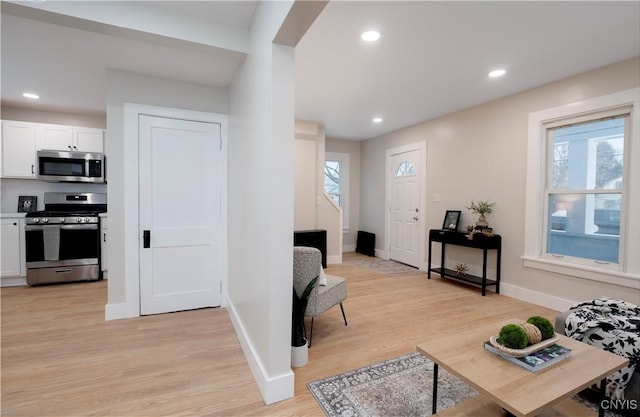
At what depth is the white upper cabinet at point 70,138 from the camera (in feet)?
13.4

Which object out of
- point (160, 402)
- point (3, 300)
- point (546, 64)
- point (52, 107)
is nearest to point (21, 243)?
point (3, 300)

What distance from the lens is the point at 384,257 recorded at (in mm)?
6090

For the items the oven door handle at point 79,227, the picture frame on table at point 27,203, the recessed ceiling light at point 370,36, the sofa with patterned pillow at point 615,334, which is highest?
the recessed ceiling light at point 370,36

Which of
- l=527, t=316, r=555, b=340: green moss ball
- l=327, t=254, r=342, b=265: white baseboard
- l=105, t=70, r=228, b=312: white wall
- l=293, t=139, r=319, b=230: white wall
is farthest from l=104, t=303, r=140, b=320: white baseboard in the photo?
l=527, t=316, r=555, b=340: green moss ball

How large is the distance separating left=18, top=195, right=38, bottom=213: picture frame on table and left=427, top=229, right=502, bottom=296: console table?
600 centimetres

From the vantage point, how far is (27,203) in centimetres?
423

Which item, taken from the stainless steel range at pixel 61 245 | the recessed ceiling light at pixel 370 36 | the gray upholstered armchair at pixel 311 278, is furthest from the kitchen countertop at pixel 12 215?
the recessed ceiling light at pixel 370 36

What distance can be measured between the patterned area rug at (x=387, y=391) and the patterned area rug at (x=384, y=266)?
280 centimetres

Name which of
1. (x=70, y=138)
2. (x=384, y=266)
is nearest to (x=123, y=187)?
(x=70, y=138)

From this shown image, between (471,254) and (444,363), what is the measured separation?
333 cm

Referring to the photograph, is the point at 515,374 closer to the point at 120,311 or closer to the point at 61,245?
the point at 120,311

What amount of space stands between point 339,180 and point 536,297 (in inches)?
168

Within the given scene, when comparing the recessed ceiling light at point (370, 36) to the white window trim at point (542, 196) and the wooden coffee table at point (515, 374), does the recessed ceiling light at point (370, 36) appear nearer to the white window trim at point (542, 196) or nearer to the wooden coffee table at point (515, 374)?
the wooden coffee table at point (515, 374)

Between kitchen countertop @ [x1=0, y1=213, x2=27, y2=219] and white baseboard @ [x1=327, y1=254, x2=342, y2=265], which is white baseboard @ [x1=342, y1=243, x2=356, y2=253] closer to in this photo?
white baseboard @ [x1=327, y1=254, x2=342, y2=265]
